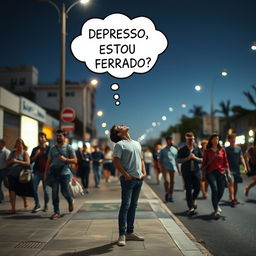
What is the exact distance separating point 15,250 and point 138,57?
11.4 ft

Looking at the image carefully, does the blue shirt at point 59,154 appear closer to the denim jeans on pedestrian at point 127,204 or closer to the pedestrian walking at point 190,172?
the pedestrian walking at point 190,172

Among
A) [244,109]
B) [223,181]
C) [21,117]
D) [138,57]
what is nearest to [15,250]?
[138,57]

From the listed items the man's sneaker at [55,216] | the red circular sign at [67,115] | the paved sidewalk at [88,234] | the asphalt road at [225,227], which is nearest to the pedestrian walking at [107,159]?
the red circular sign at [67,115]


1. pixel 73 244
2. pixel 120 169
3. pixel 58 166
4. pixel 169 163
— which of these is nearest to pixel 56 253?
pixel 73 244

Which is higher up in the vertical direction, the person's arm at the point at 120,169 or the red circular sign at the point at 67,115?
the red circular sign at the point at 67,115

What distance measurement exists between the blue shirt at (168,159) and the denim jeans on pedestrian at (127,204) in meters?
5.57

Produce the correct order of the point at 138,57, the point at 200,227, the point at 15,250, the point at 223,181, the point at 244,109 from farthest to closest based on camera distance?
the point at 244,109 → the point at 223,181 → the point at 200,227 → the point at 138,57 → the point at 15,250

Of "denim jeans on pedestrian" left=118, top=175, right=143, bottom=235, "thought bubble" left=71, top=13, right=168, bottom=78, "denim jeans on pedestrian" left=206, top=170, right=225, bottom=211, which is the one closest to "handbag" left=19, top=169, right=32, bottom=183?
"thought bubble" left=71, top=13, right=168, bottom=78

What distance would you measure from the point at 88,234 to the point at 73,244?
2.43 ft

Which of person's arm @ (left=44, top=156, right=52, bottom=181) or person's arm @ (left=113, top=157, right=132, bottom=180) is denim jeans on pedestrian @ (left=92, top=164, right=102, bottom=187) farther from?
person's arm @ (left=113, top=157, right=132, bottom=180)

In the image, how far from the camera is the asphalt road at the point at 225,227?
6275mm

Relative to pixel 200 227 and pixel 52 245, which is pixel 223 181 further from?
pixel 52 245

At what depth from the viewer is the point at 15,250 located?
19.0 feet

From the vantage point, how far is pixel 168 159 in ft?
40.0
